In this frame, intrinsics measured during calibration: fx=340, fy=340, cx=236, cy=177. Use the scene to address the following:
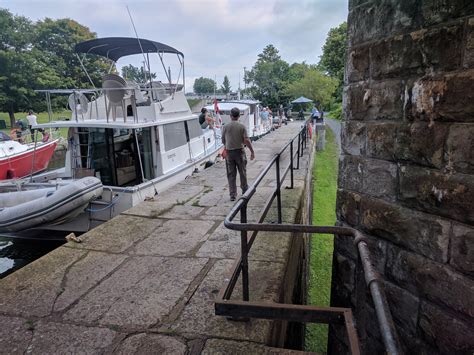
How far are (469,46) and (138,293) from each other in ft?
9.91

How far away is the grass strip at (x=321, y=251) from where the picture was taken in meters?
4.91

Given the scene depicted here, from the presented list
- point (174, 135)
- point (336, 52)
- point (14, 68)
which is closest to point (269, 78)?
point (336, 52)

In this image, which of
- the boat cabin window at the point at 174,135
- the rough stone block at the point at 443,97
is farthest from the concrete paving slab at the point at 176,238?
the boat cabin window at the point at 174,135

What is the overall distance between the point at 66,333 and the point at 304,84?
4076 centimetres

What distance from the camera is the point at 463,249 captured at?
5.06 feet

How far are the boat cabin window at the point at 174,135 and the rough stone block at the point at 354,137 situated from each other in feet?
22.5

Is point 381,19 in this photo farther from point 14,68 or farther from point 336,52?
point 336,52

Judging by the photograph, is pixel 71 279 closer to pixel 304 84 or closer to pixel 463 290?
pixel 463 290

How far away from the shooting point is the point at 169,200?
636cm

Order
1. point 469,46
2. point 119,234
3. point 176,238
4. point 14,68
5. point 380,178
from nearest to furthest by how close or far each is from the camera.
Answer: point 469,46 < point 380,178 < point 176,238 < point 119,234 < point 14,68

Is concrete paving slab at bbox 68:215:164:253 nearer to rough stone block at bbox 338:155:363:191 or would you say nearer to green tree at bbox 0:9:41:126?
rough stone block at bbox 338:155:363:191

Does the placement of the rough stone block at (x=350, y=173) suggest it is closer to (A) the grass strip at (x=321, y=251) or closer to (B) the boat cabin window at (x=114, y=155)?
(A) the grass strip at (x=321, y=251)

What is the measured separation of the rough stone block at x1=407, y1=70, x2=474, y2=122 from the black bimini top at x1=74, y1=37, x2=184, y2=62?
8.15m

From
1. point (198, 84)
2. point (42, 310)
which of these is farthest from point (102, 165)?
point (198, 84)
